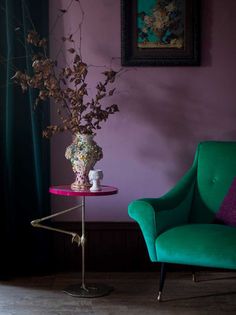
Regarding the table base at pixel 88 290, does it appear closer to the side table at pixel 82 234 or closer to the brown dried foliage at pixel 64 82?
the side table at pixel 82 234

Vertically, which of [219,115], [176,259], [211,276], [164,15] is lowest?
[211,276]

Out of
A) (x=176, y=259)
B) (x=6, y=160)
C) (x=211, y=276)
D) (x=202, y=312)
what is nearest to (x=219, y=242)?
(x=176, y=259)

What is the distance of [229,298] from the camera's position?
9.68 feet

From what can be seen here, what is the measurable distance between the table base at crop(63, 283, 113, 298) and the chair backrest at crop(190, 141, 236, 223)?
646mm

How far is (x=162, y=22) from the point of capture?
346cm

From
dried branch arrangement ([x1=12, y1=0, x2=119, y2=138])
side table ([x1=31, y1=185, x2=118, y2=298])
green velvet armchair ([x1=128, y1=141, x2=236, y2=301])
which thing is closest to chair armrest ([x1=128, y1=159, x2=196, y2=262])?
green velvet armchair ([x1=128, y1=141, x2=236, y2=301])

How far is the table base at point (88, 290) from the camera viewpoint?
2.98m

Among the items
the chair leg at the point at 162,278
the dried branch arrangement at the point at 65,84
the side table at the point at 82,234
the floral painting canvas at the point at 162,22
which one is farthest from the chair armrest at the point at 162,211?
the floral painting canvas at the point at 162,22

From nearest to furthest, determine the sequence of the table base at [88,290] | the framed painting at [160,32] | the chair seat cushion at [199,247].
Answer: the chair seat cushion at [199,247] → the table base at [88,290] → the framed painting at [160,32]

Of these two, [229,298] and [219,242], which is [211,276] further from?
[219,242]

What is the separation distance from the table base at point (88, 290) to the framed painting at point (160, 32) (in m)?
1.41

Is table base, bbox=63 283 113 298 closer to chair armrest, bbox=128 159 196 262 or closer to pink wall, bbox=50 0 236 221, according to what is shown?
chair armrest, bbox=128 159 196 262

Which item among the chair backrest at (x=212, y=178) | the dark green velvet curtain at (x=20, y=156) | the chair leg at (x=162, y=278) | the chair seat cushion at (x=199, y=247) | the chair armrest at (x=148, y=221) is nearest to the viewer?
the chair seat cushion at (x=199, y=247)

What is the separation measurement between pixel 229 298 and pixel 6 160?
1540 millimetres
